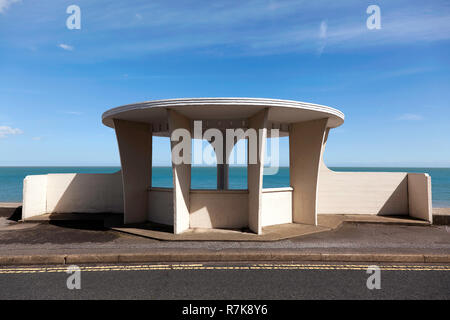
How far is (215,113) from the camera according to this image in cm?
895

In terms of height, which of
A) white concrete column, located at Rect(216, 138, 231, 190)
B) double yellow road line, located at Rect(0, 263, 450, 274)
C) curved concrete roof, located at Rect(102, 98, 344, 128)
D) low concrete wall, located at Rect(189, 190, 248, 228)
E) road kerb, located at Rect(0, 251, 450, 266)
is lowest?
double yellow road line, located at Rect(0, 263, 450, 274)

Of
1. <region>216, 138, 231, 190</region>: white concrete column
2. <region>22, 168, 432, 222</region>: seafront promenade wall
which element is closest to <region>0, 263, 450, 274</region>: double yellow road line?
<region>22, 168, 432, 222</region>: seafront promenade wall

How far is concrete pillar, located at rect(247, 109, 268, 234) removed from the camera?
832 centimetres

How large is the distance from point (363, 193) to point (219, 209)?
7.32 metres

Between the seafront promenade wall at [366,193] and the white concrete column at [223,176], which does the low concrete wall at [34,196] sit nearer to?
the white concrete column at [223,176]

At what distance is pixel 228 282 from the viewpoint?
5047 millimetres

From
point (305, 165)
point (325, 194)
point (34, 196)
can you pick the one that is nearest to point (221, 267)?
point (305, 165)

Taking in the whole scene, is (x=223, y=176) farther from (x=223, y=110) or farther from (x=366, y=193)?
(x=366, y=193)

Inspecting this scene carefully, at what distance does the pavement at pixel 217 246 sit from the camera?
6.28m

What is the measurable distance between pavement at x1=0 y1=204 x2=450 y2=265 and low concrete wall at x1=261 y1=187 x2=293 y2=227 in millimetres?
1710

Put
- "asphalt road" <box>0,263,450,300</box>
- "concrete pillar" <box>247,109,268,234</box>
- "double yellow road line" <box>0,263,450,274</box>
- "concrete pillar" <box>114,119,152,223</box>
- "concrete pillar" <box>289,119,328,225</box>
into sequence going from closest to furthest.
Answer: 1. "asphalt road" <box>0,263,450,300</box>
2. "double yellow road line" <box>0,263,450,274</box>
3. "concrete pillar" <box>247,109,268,234</box>
4. "concrete pillar" <box>289,119,328,225</box>
5. "concrete pillar" <box>114,119,152,223</box>

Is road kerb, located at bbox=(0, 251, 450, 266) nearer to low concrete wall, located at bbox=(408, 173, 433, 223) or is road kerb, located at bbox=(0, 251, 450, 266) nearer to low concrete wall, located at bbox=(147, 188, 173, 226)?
low concrete wall, located at bbox=(147, 188, 173, 226)

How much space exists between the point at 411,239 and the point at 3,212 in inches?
640
